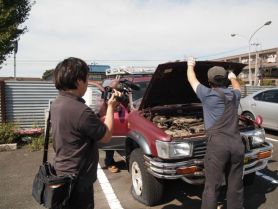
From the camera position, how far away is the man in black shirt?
256 centimetres

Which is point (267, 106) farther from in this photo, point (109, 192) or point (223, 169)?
point (223, 169)

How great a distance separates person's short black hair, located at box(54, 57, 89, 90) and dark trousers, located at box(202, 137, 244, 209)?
179cm

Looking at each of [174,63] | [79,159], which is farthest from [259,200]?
[79,159]

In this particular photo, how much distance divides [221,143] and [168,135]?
0.85 m

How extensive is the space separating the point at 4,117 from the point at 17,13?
20.2ft

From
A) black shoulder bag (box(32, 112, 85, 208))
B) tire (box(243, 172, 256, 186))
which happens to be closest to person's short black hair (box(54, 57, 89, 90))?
black shoulder bag (box(32, 112, 85, 208))

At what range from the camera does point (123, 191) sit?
18.2 ft

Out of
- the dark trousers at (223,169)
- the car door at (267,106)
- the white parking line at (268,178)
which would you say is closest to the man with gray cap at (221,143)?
the dark trousers at (223,169)

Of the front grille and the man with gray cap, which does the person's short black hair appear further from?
the front grille

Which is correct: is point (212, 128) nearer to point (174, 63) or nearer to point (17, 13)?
point (174, 63)

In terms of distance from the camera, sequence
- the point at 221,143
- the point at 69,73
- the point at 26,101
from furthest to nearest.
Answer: the point at 26,101 < the point at 221,143 < the point at 69,73

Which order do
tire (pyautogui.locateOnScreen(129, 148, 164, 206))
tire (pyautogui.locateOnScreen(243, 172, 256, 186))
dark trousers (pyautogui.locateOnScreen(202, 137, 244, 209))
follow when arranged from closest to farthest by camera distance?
dark trousers (pyautogui.locateOnScreen(202, 137, 244, 209)), tire (pyautogui.locateOnScreen(129, 148, 164, 206)), tire (pyautogui.locateOnScreen(243, 172, 256, 186))

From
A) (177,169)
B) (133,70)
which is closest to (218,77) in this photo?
(177,169)

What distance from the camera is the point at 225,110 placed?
3.73 metres
